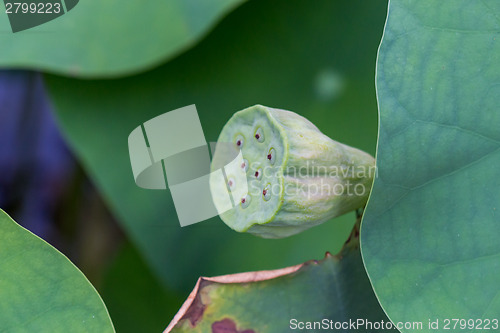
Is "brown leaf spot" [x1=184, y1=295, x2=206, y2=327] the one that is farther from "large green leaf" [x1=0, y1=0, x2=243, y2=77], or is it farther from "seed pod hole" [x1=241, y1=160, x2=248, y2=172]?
"large green leaf" [x1=0, y1=0, x2=243, y2=77]

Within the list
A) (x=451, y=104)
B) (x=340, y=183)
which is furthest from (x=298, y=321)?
(x=451, y=104)

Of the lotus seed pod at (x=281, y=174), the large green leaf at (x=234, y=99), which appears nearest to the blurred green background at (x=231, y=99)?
the large green leaf at (x=234, y=99)

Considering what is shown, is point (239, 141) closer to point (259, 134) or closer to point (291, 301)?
point (259, 134)

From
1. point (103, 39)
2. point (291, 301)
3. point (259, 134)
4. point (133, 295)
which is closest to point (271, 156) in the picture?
point (259, 134)

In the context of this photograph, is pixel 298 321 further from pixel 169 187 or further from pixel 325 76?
pixel 325 76

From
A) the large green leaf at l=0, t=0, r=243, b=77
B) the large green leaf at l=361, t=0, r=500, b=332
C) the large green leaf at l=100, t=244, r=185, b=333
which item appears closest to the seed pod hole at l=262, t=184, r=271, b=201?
the large green leaf at l=361, t=0, r=500, b=332

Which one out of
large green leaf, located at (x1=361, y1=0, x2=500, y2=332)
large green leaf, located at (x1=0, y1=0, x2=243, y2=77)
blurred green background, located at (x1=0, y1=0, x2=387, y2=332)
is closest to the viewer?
large green leaf, located at (x1=361, y1=0, x2=500, y2=332)

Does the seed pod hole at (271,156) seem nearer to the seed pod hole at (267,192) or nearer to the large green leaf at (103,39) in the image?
the seed pod hole at (267,192)
